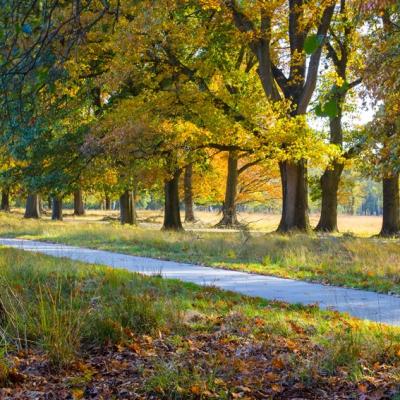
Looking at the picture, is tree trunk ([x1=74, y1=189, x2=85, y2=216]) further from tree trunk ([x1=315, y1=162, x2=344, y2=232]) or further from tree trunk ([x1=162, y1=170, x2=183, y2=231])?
tree trunk ([x1=315, y1=162, x2=344, y2=232])

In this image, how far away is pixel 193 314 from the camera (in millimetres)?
7074

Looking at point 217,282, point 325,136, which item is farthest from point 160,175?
point 217,282

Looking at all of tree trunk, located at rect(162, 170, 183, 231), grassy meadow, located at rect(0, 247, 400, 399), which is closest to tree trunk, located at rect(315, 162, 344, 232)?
tree trunk, located at rect(162, 170, 183, 231)

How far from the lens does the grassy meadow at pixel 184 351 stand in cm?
456

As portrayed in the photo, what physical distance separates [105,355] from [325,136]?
25.5m

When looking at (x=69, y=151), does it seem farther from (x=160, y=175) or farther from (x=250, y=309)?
(x=250, y=309)

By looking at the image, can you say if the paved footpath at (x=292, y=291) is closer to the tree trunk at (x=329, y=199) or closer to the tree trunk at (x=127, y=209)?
the tree trunk at (x=329, y=199)

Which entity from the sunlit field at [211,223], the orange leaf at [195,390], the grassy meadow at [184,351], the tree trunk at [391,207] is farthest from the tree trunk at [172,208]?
the orange leaf at [195,390]

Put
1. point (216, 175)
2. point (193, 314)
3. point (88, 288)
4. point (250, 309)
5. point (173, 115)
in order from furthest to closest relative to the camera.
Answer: point (216, 175) → point (173, 115) → point (88, 288) → point (250, 309) → point (193, 314)

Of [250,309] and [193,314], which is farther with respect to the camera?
[250,309]

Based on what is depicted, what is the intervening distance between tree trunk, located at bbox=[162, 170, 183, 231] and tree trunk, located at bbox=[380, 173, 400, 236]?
31.0ft

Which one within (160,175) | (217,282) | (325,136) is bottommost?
(217,282)

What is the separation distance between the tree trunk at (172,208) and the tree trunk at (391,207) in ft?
31.0

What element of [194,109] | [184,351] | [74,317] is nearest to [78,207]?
[194,109]
